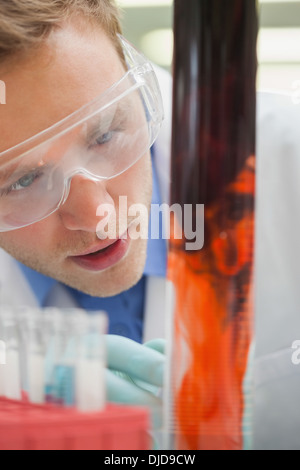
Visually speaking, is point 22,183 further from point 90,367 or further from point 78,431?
point 78,431

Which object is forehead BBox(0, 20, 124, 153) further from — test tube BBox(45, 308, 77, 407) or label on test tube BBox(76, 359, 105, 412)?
label on test tube BBox(76, 359, 105, 412)

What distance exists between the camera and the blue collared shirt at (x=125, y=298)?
146 cm

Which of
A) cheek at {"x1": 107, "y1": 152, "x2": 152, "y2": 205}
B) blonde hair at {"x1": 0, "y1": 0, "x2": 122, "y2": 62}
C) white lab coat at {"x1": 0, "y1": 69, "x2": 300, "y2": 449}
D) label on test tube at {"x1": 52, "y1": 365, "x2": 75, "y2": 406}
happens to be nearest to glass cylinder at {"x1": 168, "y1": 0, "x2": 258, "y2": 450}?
label on test tube at {"x1": 52, "y1": 365, "x2": 75, "y2": 406}

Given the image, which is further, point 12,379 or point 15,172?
point 15,172

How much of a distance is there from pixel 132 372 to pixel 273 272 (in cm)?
68

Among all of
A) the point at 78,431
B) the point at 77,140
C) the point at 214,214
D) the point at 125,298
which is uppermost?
the point at 77,140

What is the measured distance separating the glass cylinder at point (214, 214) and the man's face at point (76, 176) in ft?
1.66

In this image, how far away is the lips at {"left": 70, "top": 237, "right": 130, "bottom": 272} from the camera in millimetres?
1273

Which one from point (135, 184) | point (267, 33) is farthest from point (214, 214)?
point (267, 33)

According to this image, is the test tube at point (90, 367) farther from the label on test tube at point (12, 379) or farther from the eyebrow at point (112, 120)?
the eyebrow at point (112, 120)

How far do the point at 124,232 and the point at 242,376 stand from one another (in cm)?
78

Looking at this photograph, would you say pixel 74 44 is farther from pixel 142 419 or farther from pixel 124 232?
pixel 142 419

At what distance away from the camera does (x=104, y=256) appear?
4.24 feet

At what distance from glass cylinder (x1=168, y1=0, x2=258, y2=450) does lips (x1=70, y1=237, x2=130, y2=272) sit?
74cm
